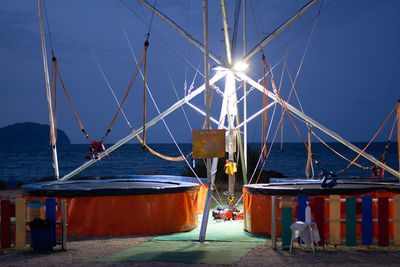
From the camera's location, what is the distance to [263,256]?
25.9ft

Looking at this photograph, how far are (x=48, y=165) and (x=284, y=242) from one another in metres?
69.1

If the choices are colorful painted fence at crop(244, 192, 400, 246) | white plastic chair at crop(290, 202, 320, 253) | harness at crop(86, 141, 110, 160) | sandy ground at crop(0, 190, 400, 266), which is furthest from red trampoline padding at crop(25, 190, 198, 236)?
white plastic chair at crop(290, 202, 320, 253)

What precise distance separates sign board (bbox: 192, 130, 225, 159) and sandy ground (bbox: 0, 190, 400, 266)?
202 cm

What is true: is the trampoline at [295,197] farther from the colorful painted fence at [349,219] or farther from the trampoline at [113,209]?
the trampoline at [113,209]

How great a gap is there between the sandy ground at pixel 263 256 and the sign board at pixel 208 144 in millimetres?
2021

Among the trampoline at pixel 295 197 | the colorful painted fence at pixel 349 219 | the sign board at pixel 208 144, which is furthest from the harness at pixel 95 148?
the colorful painted fence at pixel 349 219

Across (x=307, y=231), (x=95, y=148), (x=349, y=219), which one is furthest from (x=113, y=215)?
(x=349, y=219)

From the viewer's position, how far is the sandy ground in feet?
24.0

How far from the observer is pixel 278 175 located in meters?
27.8

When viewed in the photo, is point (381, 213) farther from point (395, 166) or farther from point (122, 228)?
point (395, 166)

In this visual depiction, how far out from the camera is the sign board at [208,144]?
9.81 metres

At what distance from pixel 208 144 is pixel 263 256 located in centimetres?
276

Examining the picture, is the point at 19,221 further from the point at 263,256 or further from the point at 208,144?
the point at 263,256

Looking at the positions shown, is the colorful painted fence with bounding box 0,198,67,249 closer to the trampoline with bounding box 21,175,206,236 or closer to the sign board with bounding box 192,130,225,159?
the trampoline with bounding box 21,175,206,236
